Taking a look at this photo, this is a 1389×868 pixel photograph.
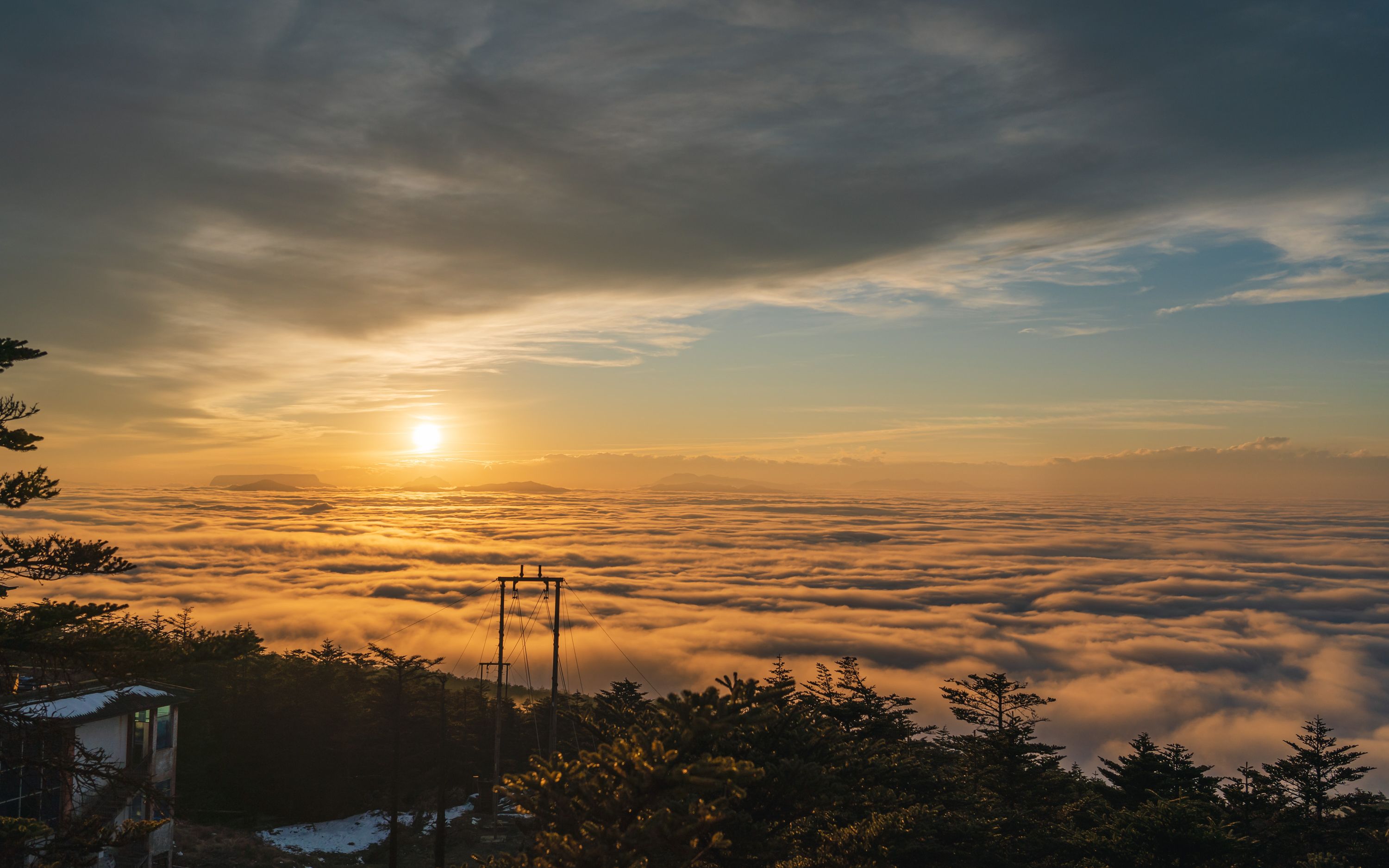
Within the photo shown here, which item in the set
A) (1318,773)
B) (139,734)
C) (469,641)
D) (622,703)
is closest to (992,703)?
(1318,773)

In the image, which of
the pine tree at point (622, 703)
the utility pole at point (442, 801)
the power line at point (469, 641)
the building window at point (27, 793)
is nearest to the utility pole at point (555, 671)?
the pine tree at point (622, 703)

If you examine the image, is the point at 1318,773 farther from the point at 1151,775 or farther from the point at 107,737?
the point at 107,737

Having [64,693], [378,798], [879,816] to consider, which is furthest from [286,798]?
[879,816]

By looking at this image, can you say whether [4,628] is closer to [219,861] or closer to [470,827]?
[219,861]

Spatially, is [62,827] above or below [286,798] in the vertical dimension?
above

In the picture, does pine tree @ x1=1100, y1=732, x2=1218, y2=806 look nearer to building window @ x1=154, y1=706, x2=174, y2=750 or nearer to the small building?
the small building

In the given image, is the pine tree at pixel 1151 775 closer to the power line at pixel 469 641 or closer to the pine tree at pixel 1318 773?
the pine tree at pixel 1318 773

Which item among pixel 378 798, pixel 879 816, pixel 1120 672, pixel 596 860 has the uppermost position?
pixel 596 860
